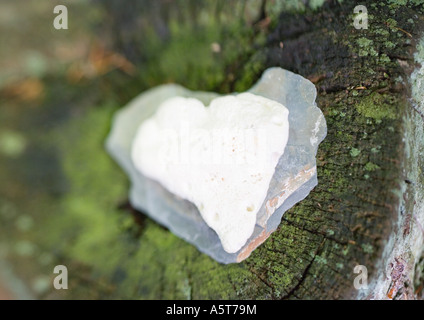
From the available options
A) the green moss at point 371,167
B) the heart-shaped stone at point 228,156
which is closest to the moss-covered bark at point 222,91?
the green moss at point 371,167

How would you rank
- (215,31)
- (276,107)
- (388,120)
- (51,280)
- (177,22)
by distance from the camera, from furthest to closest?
(51,280), (177,22), (215,31), (276,107), (388,120)

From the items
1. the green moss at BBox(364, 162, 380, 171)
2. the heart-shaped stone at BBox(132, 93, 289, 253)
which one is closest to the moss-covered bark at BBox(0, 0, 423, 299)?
the green moss at BBox(364, 162, 380, 171)

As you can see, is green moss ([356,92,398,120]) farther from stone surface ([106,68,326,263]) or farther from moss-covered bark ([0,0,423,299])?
stone surface ([106,68,326,263])

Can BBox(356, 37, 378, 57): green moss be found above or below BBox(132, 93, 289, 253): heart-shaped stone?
above

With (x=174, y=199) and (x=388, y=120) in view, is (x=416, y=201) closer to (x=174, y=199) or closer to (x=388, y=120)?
(x=388, y=120)

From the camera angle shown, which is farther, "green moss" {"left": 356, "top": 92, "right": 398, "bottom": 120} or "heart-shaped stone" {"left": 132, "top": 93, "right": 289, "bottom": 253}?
"heart-shaped stone" {"left": 132, "top": 93, "right": 289, "bottom": 253}

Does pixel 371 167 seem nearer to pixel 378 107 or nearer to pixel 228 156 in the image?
pixel 378 107

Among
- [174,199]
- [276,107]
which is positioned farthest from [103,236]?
[276,107]
